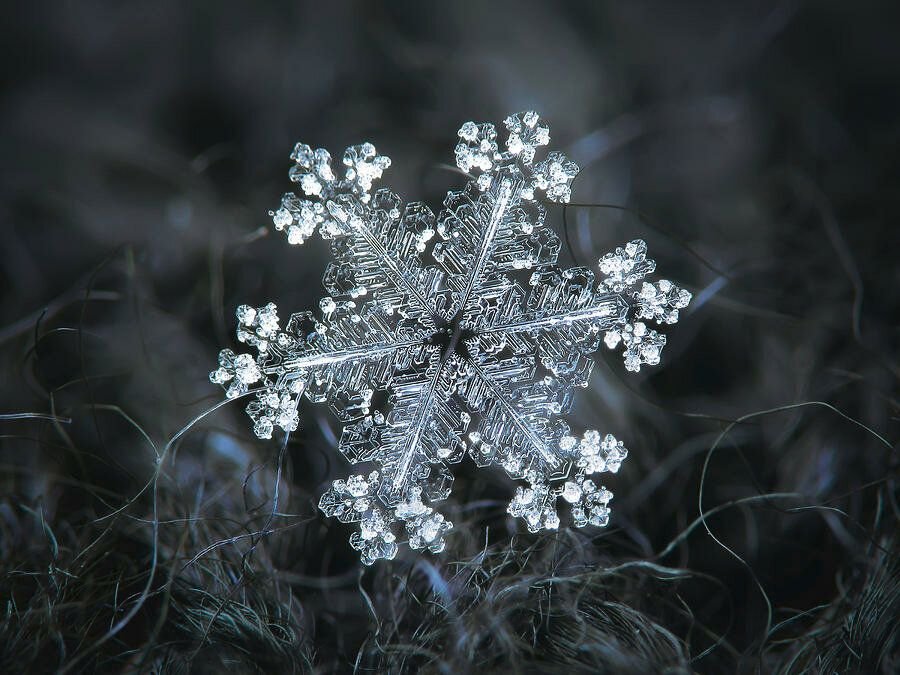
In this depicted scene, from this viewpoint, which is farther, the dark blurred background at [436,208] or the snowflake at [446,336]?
the dark blurred background at [436,208]

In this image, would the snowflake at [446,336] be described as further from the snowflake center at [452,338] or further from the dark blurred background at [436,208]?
the dark blurred background at [436,208]

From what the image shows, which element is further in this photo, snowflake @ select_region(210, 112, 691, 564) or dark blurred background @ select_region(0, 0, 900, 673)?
dark blurred background @ select_region(0, 0, 900, 673)

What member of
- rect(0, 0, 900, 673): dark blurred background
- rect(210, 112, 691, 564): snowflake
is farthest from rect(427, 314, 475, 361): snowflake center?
rect(0, 0, 900, 673): dark blurred background

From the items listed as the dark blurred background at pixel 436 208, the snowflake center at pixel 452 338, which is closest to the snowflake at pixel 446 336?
the snowflake center at pixel 452 338

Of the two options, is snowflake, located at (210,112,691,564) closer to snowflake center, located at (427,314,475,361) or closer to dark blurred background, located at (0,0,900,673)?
snowflake center, located at (427,314,475,361)

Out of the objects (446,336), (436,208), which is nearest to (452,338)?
(446,336)
